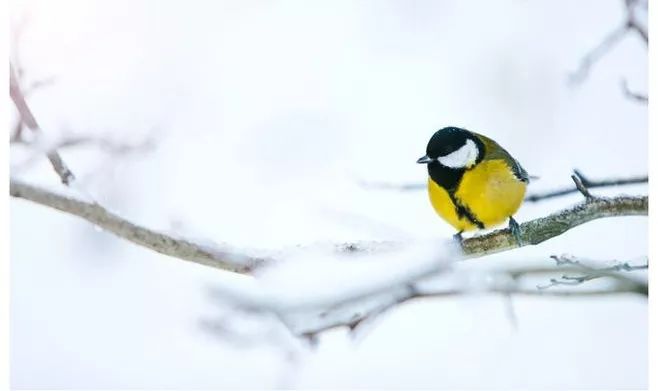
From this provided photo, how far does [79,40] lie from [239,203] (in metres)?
0.52

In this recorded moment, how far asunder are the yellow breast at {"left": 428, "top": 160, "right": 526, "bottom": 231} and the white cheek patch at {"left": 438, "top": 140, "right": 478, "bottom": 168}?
0.02m

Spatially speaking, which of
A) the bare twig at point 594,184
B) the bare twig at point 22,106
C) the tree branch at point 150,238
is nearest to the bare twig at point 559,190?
the bare twig at point 594,184

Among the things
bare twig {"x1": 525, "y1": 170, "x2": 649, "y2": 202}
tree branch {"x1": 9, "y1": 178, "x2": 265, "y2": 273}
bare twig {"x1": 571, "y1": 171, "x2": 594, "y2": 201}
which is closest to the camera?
bare twig {"x1": 571, "y1": 171, "x2": 594, "y2": 201}

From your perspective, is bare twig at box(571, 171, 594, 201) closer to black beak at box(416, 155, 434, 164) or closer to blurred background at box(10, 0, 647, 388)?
blurred background at box(10, 0, 647, 388)

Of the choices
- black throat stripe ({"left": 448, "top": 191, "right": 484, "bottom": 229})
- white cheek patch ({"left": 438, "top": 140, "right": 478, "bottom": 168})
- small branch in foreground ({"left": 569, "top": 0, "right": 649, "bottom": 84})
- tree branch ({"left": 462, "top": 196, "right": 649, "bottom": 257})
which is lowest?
tree branch ({"left": 462, "top": 196, "right": 649, "bottom": 257})

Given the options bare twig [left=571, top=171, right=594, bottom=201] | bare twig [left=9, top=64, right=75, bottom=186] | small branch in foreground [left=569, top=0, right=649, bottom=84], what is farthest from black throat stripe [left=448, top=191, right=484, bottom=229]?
bare twig [left=9, top=64, right=75, bottom=186]

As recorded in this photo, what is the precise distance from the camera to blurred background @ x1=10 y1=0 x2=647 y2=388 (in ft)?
5.15

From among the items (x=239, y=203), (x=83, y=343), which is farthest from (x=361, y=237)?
(x=83, y=343)

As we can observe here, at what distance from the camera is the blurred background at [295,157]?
1.57 m

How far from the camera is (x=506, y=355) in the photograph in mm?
1572

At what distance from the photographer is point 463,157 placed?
1.52m

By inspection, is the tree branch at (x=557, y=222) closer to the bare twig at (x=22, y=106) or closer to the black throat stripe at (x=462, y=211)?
the black throat stripe at (x=462, y=211)

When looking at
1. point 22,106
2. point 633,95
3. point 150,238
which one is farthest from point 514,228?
point 22,106

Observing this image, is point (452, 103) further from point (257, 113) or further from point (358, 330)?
point (358, 330)
